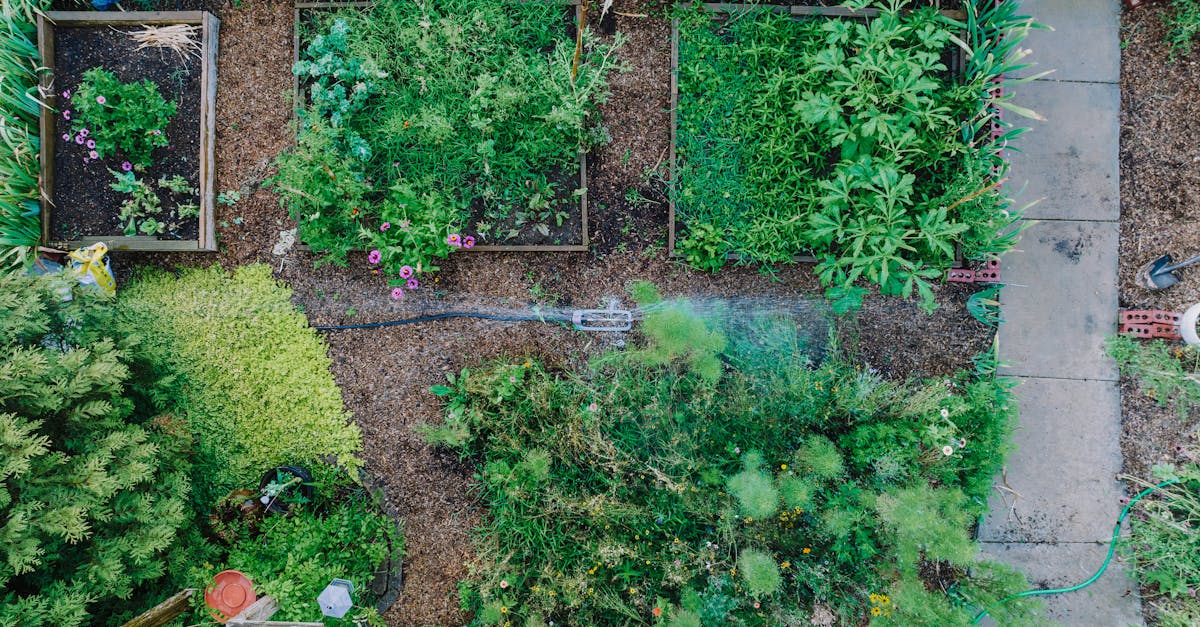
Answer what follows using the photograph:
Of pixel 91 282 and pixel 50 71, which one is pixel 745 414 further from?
pixel 50 71

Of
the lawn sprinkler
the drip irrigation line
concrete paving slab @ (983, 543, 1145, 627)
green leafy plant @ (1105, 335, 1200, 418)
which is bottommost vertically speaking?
concrete paving slab @ (983, 543, 1145, 627)

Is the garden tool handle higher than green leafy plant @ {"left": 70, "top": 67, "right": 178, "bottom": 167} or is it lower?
lower

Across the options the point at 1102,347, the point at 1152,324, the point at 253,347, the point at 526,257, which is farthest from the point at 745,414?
the point at 253,347

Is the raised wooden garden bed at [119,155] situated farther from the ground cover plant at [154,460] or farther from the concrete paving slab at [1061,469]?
the concrete paving slab at [1061,469]

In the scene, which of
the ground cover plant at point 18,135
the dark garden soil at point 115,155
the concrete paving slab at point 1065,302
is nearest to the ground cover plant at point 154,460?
the dark garden soil at point 115,155

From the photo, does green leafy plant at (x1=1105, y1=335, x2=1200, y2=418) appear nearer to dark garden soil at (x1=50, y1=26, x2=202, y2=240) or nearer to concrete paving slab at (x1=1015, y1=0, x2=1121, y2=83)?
concrete paving slab at (x1=1015, y1=0, x2=1121, y2=83)

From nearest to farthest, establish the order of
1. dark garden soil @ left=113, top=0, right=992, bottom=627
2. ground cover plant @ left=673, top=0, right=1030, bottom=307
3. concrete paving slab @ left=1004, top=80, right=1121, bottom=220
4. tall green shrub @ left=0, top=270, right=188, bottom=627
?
1. tall green shrub @ left=0, top=270, right=188, bottom=627
2. ground cover plant @ left=673, top=0, right=1030, bottom=307
3. dark garden soil @ left=113, top=0, right=992, bottom=627
4. concrete paving slab @ left=1004, top=80, right=1121, bottom=220

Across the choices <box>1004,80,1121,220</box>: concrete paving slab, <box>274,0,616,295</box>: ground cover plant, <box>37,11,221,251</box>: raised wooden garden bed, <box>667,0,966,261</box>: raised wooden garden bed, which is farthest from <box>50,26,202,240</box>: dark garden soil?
<box>1004,80,1121,220</box>: concrete paving slab
